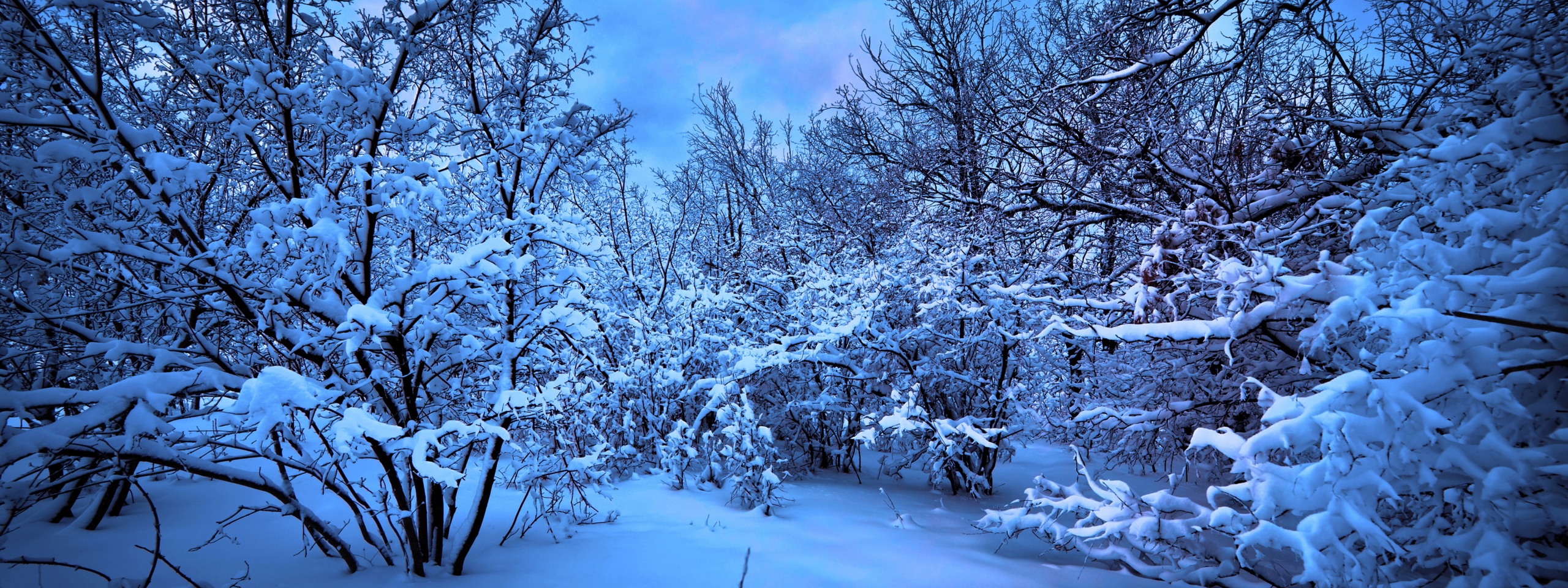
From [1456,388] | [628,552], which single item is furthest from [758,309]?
[1456,388]

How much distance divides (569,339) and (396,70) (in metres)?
1.57

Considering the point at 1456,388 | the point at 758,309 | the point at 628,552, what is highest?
the point at 758,309

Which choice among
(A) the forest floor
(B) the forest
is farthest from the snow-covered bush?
(A) the forest floor

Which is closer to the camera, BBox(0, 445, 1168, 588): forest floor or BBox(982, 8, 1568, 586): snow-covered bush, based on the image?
BBox(982, 8, 1568, 586): snow-covered bush

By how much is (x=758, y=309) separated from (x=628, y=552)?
3.62 m

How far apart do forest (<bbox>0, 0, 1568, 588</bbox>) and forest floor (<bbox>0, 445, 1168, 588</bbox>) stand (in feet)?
0.19

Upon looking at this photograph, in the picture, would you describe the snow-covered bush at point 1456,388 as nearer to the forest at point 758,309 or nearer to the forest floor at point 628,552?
the forest at point 758,309

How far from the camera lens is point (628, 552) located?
11.3 ft

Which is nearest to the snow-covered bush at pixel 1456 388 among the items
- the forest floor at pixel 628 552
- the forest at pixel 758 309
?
the forest at pixel 758 309

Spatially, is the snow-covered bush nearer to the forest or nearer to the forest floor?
the forest

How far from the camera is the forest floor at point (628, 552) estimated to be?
2758 mm

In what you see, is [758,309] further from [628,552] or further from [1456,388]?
[1456,388]

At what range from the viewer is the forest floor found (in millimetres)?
2758

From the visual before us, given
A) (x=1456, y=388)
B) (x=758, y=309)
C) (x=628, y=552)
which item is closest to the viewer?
(x=1456, y=388)
